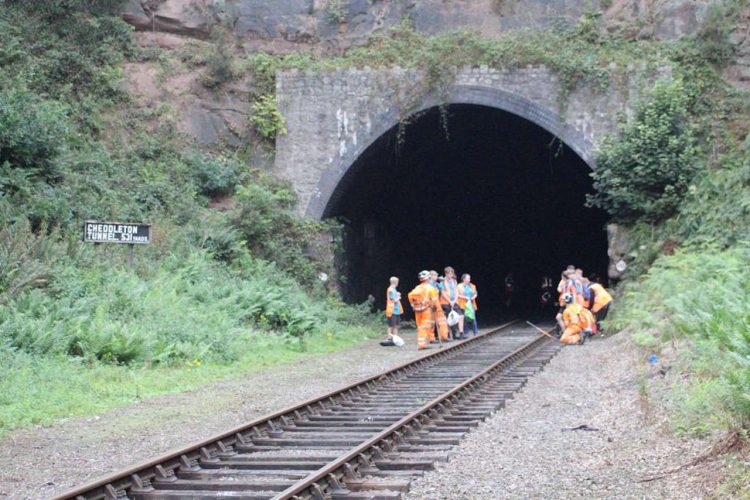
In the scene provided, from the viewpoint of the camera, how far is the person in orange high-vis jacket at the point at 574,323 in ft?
65.1

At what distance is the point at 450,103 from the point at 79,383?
15.5 m

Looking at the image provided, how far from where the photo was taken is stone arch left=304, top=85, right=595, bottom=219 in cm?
2402

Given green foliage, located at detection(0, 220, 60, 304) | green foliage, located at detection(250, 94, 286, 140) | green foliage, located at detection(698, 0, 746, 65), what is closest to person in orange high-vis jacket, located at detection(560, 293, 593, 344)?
green foliage, located at detection(698, 0, 746, 65)

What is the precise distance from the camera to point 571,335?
19891 millimetres

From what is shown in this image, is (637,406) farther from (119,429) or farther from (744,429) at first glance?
(119,429)

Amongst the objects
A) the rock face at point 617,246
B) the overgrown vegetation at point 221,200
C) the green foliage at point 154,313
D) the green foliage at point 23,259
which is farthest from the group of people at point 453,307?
the green foliage at point 23,259

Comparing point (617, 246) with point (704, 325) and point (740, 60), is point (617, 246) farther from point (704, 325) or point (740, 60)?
point (704, 325)

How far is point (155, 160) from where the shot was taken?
76.2 ft

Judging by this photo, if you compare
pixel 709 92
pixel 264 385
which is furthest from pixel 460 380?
pixel 709 92

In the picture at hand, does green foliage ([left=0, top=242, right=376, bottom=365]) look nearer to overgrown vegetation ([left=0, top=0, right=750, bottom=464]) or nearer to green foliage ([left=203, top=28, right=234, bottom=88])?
overgrown vegetation ([left=0, top=0, right=750, bottom=464])

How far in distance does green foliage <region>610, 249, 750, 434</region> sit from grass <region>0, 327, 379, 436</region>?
6344mm

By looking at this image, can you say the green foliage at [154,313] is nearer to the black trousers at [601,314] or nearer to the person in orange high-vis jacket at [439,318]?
the person in orange high-vis jacket at [439,318]

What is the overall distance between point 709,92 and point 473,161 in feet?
31.3

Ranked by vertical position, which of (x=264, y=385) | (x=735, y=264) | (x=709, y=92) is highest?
(x=709, y=92)
